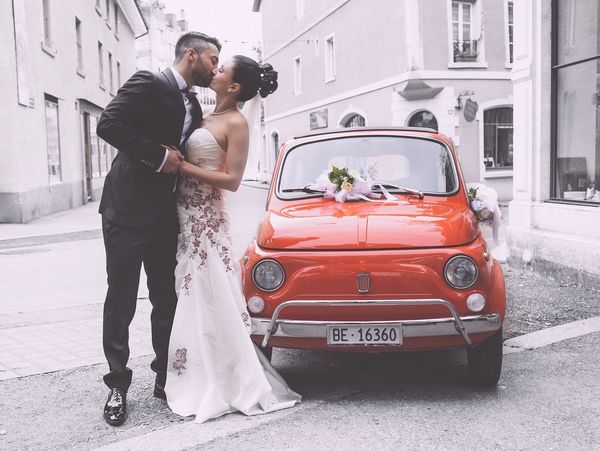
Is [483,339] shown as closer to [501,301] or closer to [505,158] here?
[501,301]

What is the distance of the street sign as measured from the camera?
21234 mm

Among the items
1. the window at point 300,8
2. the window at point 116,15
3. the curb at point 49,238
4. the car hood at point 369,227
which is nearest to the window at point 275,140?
the window at point 300,8

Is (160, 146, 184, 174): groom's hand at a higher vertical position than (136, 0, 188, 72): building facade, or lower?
A: lower

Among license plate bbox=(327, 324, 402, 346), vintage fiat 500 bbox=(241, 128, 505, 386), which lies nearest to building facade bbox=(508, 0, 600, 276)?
vintage fiat 500 bbox=(241, 128, 505, 386)

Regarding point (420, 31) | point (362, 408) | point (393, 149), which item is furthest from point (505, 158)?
point (362, 408)

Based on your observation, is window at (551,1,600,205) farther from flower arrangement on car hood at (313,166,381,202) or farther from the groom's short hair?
the groom's short hair

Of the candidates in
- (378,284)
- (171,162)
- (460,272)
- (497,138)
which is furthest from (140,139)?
(497,138)

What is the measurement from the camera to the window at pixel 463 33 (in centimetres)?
2131

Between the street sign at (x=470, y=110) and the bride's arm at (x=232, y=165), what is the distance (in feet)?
59.7

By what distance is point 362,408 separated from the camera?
3.94m

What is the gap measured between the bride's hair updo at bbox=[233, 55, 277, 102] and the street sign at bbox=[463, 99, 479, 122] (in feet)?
58.9

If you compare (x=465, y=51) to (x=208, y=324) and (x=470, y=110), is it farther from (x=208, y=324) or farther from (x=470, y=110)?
(x=208, y=324)

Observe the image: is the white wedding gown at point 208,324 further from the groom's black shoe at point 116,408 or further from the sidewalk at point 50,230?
the sidewalk at point 50,230

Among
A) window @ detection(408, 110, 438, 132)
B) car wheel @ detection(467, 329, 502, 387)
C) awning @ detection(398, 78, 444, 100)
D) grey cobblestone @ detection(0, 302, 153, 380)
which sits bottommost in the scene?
grey cobblestone @ detection(0, 302, 153, 380)
